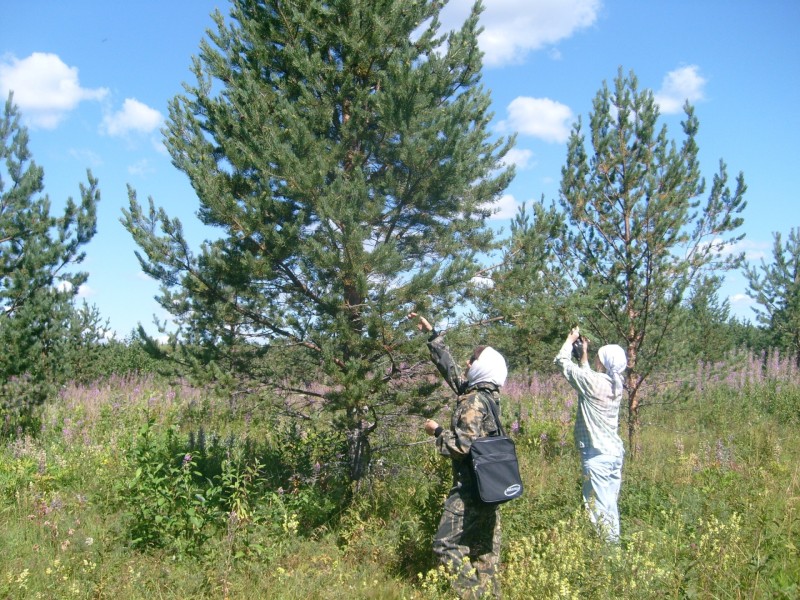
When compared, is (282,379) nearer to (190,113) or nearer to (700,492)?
(190,113)

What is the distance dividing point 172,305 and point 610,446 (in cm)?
429

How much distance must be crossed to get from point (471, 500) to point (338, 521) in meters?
1.78

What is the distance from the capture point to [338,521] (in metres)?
5.75

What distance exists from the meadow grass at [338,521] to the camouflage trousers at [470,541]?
0.52ft

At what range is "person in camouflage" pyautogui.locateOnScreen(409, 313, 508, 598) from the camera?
4410mm

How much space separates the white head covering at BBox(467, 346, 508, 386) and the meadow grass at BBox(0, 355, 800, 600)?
1.21m

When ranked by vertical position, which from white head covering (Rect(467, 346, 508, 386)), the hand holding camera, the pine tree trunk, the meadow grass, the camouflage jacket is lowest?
the meadow grass

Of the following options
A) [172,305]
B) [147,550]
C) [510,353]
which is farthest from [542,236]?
[147,550]

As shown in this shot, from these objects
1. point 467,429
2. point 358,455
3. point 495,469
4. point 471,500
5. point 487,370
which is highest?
point 487,370

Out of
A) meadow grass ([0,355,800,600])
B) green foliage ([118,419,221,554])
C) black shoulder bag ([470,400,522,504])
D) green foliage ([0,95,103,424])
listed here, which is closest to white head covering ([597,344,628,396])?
meadow grass ([0,355,800,600])

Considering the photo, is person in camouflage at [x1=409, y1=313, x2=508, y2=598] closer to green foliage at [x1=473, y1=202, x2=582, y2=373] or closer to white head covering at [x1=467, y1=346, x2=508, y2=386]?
white head covering at [x1=467, y1=346, x2=508, y2=386]

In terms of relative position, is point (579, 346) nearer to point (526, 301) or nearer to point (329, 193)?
point (526, 301)

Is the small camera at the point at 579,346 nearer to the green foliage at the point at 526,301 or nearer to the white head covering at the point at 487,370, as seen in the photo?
the green foliage at the point at 526,301

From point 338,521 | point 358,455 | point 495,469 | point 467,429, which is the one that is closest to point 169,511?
point 338,521
